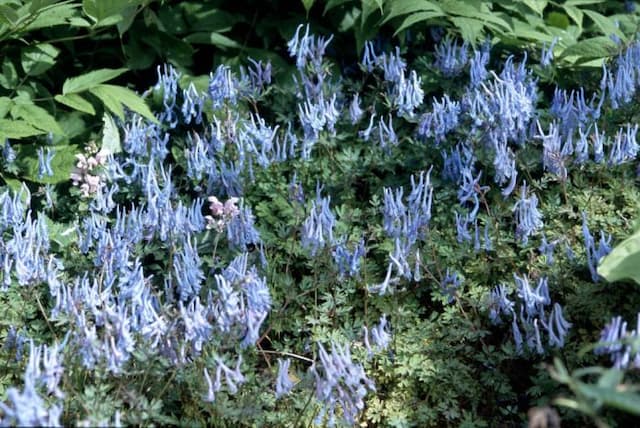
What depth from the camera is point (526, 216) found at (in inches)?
167

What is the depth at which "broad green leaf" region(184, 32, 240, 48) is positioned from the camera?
18.4 feet

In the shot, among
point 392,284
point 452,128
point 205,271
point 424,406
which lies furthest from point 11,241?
point 452,128

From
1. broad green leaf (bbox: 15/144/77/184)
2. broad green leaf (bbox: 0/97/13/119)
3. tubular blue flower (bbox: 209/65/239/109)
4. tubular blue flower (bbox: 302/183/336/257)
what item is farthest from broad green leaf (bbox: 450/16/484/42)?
broad green leaf (bbox: 0/97/13/119)

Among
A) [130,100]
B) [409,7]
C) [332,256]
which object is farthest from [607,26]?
[130,100]

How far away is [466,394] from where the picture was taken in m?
4.01

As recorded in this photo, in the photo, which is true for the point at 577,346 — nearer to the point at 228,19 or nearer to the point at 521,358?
the point at 521,358

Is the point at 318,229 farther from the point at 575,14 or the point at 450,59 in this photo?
the point at 575,14

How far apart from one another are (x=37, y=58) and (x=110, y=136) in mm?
754

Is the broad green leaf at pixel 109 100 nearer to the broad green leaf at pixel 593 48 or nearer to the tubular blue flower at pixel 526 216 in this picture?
the tubular blue flower at pixel 526 216

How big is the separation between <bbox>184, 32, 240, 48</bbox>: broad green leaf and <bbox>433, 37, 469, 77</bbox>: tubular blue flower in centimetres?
126

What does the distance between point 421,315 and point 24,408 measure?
2243 millimetres

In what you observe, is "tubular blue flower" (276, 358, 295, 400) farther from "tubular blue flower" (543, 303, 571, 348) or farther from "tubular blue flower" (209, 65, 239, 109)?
"tubular blue flower" (209, 65, 239, 109)

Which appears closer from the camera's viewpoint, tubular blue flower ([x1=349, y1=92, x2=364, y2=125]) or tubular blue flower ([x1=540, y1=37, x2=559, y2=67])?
tubular blue flower ([x1=349, y1=92, x2=364, y2=125])

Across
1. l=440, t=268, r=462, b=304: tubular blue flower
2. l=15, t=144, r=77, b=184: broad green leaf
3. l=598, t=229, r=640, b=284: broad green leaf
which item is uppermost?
l=598, t=229, r=640, b=284: broad green leaf
